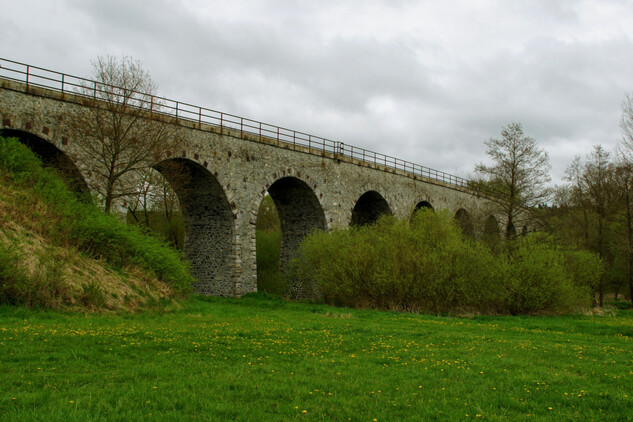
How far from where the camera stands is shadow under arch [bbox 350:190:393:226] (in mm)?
31547

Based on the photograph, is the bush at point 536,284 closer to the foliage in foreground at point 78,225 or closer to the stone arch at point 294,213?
the stone arch at point 294,213

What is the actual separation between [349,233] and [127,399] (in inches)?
733

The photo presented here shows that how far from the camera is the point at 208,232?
22.8 metres

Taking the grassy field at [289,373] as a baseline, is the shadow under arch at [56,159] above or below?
above

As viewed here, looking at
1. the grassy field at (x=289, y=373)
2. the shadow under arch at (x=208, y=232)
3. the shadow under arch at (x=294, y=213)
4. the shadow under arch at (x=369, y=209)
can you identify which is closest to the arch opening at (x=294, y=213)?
the shadow under arch at (x=294, y=213)

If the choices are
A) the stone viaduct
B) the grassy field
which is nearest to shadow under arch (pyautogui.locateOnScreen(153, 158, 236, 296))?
the stone viaduct

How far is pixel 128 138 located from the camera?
1780cm

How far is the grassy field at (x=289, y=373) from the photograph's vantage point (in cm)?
506

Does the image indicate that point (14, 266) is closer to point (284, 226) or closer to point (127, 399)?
point (127, 399)

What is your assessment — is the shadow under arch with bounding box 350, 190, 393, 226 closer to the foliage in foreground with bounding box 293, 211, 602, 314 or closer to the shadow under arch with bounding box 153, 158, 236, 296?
the foliage in foreground with bounding box 293, 211, 602, 314

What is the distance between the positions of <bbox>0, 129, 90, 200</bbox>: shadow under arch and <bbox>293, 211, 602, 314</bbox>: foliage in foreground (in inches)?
364

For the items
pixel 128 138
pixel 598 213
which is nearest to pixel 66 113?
pixel 128 138

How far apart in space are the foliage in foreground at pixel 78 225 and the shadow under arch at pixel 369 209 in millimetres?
16976

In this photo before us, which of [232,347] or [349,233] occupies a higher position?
[349,233]
